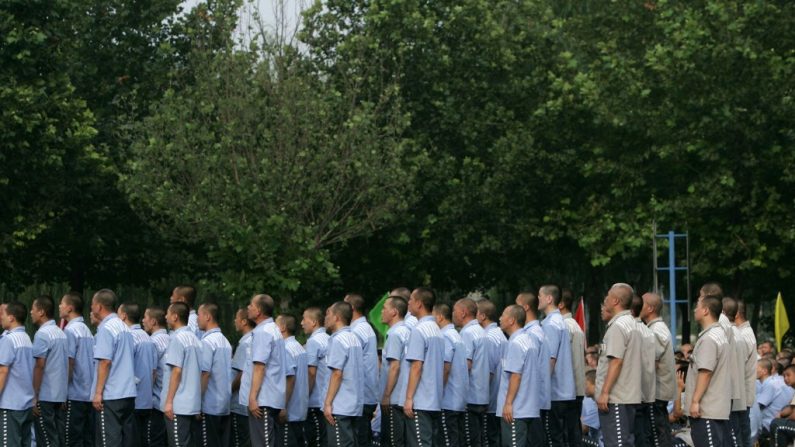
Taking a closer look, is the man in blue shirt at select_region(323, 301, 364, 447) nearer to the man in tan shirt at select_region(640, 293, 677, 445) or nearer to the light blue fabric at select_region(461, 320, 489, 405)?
the light blue fabric at select_region(461, 320, 489, 405)

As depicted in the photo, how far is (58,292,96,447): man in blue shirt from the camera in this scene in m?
16.7

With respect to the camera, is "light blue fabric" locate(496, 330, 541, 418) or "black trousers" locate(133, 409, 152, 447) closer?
"light blue fabric" locate(496, 330, 541, 418)

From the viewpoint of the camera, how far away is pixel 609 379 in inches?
585

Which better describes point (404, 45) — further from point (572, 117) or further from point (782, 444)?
point (782, 444)

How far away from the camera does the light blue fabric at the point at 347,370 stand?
51.9 feet

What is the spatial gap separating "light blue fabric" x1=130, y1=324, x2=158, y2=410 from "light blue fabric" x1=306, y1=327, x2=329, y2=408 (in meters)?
1.67

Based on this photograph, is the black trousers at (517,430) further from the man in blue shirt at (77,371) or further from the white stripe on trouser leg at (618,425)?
the man in blue shirt at (77,371)

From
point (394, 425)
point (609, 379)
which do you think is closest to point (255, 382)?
point (394, 425)

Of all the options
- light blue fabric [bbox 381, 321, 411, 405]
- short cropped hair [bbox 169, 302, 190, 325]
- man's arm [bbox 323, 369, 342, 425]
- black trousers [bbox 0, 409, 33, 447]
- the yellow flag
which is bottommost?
black trousers [bbox 0, 409, 33, 447]

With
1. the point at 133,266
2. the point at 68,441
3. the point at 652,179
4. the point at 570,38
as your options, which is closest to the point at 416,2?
the point at 570,38

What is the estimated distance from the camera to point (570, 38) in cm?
3653

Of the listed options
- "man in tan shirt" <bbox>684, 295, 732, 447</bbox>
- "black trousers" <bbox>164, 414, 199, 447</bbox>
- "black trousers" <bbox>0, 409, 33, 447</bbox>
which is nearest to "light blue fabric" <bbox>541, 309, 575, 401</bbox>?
"man in tan shirt" <bbox>684, 295, 732, 447</bbox>

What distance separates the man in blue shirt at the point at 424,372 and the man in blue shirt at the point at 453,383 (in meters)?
0.32

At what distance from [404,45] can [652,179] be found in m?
6.54
